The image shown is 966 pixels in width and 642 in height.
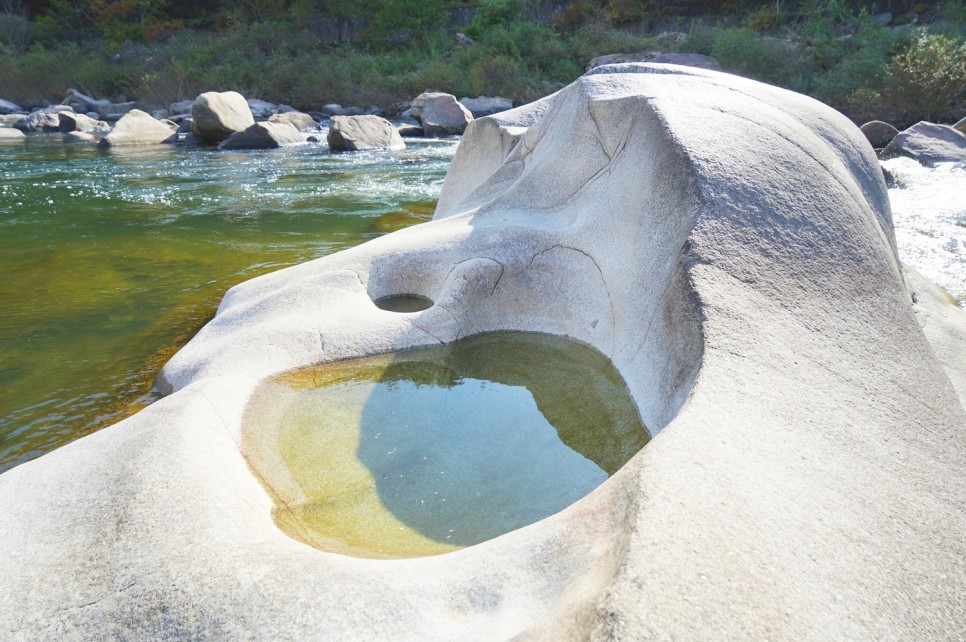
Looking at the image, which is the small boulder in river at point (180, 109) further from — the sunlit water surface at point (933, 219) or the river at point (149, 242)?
the sunlit water surface at point (933, 219)

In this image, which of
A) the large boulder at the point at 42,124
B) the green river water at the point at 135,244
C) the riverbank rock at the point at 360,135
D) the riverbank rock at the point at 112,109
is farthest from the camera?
the riverbank rock at the point at 112,109

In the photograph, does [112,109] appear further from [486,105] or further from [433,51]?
[486,105]

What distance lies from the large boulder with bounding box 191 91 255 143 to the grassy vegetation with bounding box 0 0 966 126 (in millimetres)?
9571

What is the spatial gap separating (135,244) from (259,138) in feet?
33.2

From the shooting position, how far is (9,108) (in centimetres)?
2814

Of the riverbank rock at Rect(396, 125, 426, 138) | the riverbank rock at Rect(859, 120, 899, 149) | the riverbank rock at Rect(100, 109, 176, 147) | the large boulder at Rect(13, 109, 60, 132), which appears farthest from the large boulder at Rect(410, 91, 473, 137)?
the large boulder at Rect(13, 109, 60, 132)

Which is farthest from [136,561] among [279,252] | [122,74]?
[122,74]

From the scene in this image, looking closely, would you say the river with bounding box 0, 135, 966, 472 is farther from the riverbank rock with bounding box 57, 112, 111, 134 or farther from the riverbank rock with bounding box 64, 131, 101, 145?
the riverbank rock with bounding box 57, 112, 111, 134

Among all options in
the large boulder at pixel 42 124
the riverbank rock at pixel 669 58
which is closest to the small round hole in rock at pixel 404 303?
the riverbank rock at pixel 669 58

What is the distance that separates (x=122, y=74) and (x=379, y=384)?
34.8 m

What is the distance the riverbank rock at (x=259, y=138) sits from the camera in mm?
17141

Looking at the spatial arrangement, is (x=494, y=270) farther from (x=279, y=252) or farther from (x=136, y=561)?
(x=279, y=252)

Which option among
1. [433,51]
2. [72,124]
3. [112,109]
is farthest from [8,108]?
[433,51]

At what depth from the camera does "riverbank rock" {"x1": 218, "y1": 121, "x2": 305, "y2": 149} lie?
17141 mm
